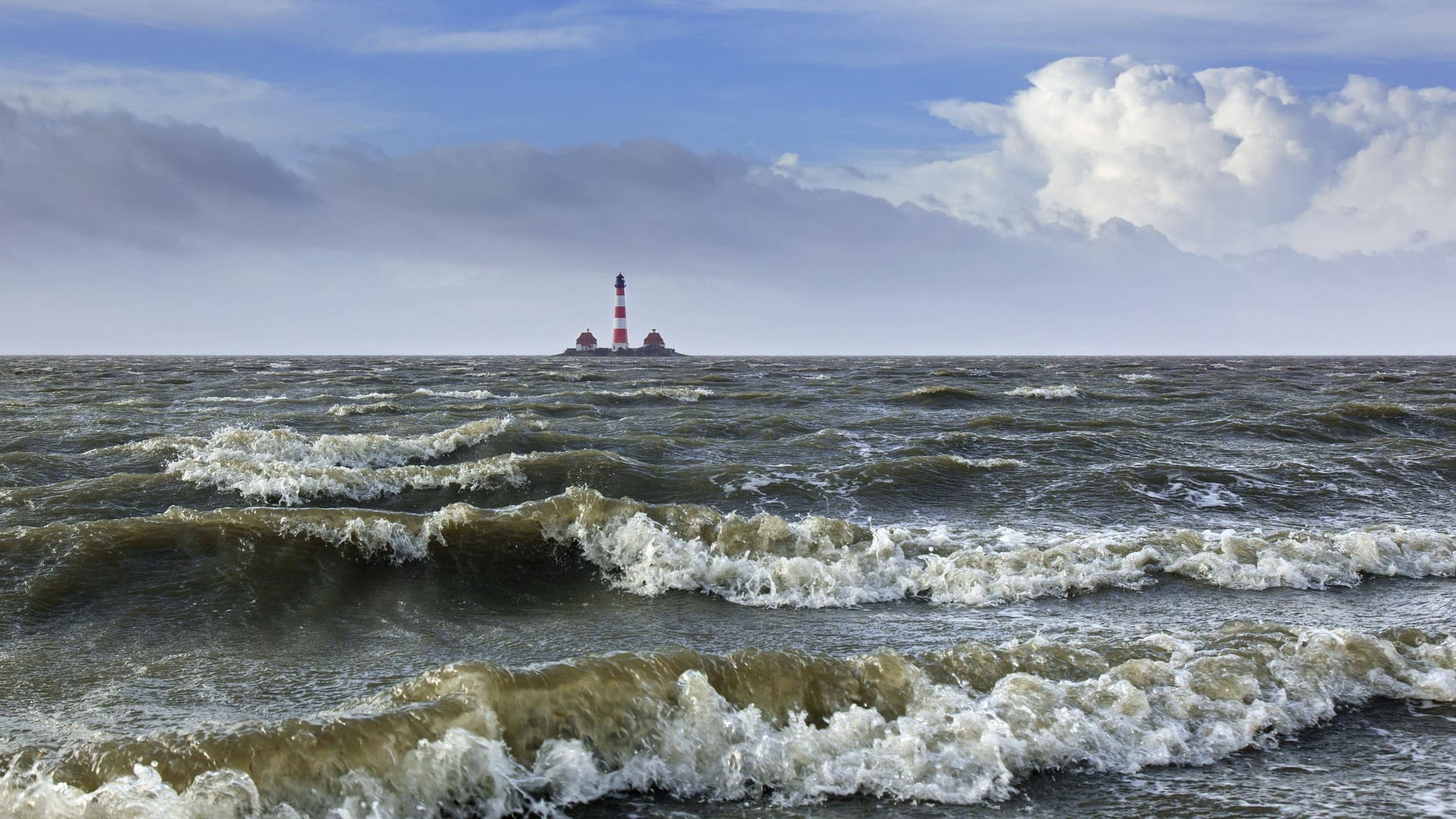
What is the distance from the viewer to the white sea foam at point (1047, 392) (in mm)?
29378

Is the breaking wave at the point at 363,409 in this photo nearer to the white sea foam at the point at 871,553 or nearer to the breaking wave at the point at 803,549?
the breaking wave at the point at 803,549

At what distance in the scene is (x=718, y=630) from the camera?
696cm

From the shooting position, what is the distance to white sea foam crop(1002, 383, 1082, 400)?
29.4 m

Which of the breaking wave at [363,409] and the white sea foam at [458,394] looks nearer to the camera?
the breaking wave at [363,409]

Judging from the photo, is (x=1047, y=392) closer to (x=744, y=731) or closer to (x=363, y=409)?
(x=363, y=409)

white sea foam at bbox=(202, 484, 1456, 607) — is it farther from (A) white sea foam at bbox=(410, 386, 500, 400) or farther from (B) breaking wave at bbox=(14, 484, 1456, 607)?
(A) white sea foam at bbox=(410, 386, 500, 400)

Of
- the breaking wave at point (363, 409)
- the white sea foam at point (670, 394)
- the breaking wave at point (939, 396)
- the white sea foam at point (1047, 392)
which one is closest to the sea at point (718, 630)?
the breaking wave at point (363, 409)

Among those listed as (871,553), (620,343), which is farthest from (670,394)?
(620,343)

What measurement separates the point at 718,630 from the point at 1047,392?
26.1 m

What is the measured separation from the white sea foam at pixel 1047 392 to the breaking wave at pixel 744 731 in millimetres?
24181

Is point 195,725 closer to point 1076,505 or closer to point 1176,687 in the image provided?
point 1176,687

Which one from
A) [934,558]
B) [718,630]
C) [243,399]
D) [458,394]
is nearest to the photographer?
[718,630]

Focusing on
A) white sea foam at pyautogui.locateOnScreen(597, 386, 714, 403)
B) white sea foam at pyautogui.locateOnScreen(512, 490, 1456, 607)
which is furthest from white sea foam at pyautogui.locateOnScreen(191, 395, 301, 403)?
white sea foam at pyautogui.locateOnScreen(512, 490, 1456, 607)

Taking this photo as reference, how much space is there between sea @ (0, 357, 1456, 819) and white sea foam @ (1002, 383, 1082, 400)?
41.4 ft
